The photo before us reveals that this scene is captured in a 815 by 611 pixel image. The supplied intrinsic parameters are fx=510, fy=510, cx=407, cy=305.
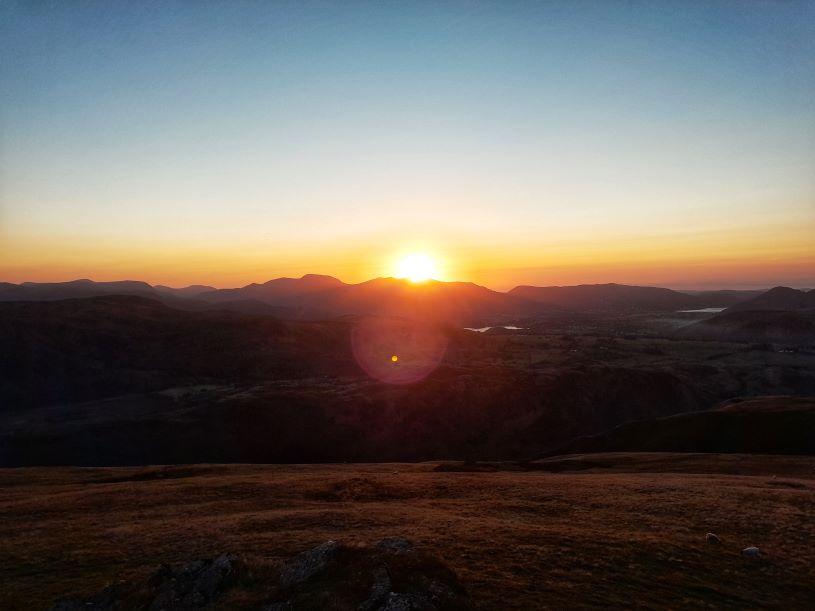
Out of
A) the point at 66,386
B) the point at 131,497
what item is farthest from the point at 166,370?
the point at 131,497

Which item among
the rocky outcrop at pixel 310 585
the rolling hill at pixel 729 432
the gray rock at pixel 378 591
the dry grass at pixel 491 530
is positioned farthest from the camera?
the rolling hill at pixel 729 432

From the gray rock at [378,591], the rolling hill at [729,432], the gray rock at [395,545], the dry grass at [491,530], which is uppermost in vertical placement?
the gray rock at [378,591]

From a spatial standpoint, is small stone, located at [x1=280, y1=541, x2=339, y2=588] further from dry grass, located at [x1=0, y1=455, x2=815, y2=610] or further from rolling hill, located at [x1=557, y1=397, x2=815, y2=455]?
rolling hill, located at [x1=557, y1=397, x2=815, y2=455]

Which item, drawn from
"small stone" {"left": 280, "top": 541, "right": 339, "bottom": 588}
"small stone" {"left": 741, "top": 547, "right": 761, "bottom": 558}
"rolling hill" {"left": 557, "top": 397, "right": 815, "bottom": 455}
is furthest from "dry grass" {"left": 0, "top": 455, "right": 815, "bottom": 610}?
"rolling hill" {"left": 557, "top": 397, "right": 815, "bottom": 455}

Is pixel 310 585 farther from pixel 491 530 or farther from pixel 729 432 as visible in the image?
pixel 729 432

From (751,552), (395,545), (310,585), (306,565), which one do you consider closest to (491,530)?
(395,545)

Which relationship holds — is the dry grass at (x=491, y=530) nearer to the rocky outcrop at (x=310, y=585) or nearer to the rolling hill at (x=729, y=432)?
the rocky outcrop at (x=310, y=585)

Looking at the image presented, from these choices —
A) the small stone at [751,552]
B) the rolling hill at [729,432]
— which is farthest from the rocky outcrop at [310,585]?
the rolling hill at [729,432]

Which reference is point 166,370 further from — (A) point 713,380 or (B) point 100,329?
(A) point 713,380
